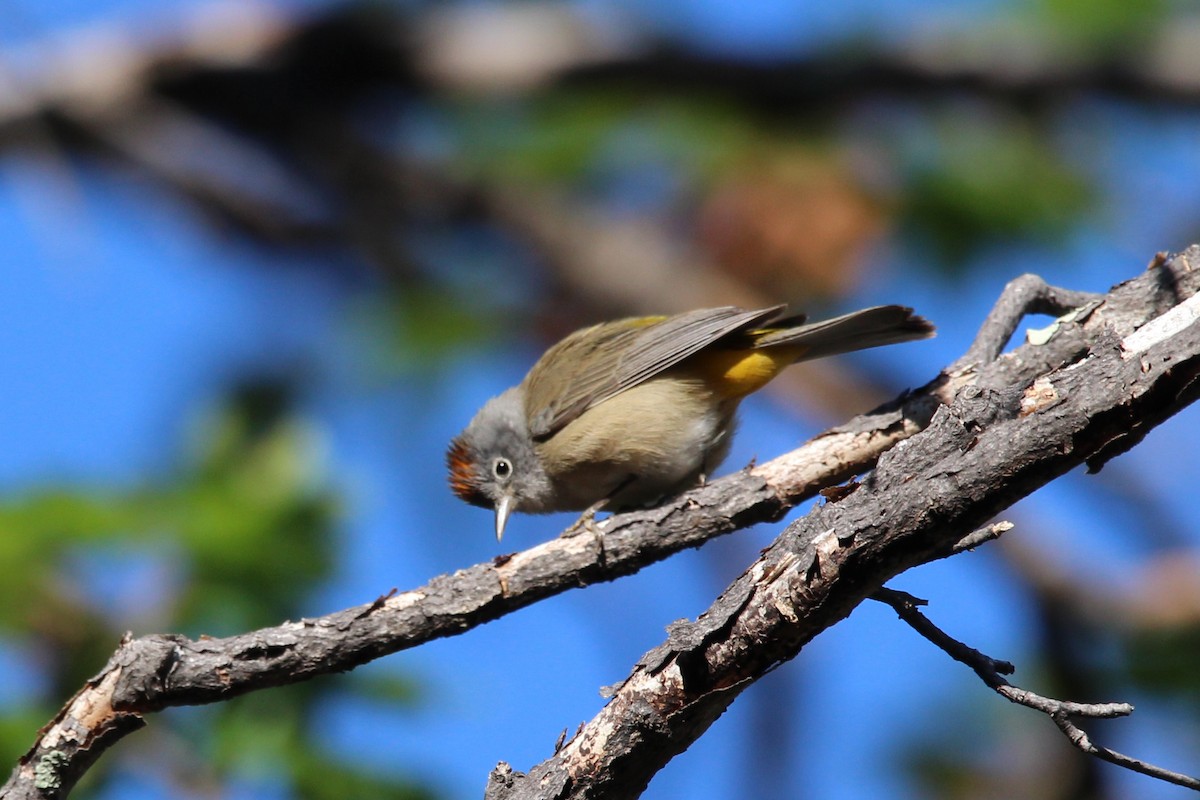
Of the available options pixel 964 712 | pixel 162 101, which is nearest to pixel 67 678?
pixel 162 101

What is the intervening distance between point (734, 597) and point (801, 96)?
5.91 metres

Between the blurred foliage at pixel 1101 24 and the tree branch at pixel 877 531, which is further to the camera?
the blurred foliage at pixel 1101 24

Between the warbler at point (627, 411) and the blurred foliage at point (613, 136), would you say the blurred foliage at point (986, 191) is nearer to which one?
the blurred foliage at point (613, 136)

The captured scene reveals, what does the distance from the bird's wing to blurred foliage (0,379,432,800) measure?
1329 millimetres

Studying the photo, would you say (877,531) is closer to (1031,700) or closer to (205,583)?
(1031,700)

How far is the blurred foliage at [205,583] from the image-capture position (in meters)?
4.29

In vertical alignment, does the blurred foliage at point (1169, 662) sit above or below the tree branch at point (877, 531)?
above

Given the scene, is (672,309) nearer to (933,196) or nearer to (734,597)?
(933,196)

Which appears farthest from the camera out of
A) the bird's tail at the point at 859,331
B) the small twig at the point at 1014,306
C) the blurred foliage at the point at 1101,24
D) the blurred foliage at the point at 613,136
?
the blurred foliage at the point at 613,136

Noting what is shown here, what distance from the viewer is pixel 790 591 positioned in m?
2.64

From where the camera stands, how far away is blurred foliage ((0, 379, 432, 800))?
429 cm

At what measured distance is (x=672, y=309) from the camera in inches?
312

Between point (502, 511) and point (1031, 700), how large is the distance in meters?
3.68

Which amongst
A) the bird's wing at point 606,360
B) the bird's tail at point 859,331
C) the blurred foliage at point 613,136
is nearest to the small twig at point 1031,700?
the bird's tail at point 859,331
